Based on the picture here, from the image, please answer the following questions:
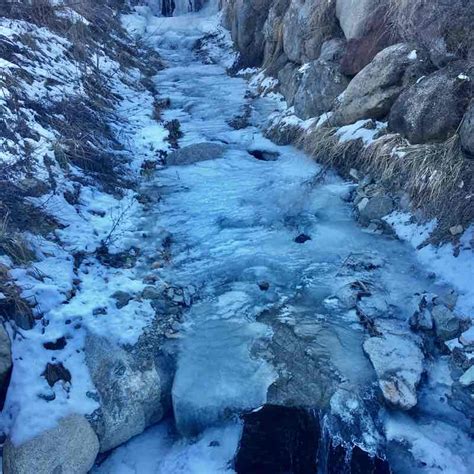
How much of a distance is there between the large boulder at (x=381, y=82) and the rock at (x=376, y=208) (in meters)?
1.25

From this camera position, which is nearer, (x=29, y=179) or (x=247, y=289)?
(x=247, y=289)

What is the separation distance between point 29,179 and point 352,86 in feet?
12.4

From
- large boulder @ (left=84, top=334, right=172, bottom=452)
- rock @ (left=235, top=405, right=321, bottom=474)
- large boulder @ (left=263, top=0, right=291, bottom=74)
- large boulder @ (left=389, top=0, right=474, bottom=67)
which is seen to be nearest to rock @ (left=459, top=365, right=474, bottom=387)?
rock @ (left=235, top=405, right=321, bottom=474)

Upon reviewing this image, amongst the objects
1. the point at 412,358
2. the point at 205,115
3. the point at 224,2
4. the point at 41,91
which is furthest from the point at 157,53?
the point at 412,358

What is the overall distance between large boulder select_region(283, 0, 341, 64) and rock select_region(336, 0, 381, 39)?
0.35m

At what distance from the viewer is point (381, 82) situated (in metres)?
5.43

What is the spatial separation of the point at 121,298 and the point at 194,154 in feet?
10.5

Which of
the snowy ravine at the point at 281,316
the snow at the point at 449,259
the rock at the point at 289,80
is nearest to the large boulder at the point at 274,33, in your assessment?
the rock at the point at 289,80

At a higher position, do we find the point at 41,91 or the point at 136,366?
the point at 41,91

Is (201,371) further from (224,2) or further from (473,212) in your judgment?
(224,2)

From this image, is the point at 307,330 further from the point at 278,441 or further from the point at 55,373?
the point at 55,373

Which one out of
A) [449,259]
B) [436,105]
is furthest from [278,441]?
[436,105]

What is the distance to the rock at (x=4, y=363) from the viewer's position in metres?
2.76

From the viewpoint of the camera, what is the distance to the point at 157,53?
42.6 feet
